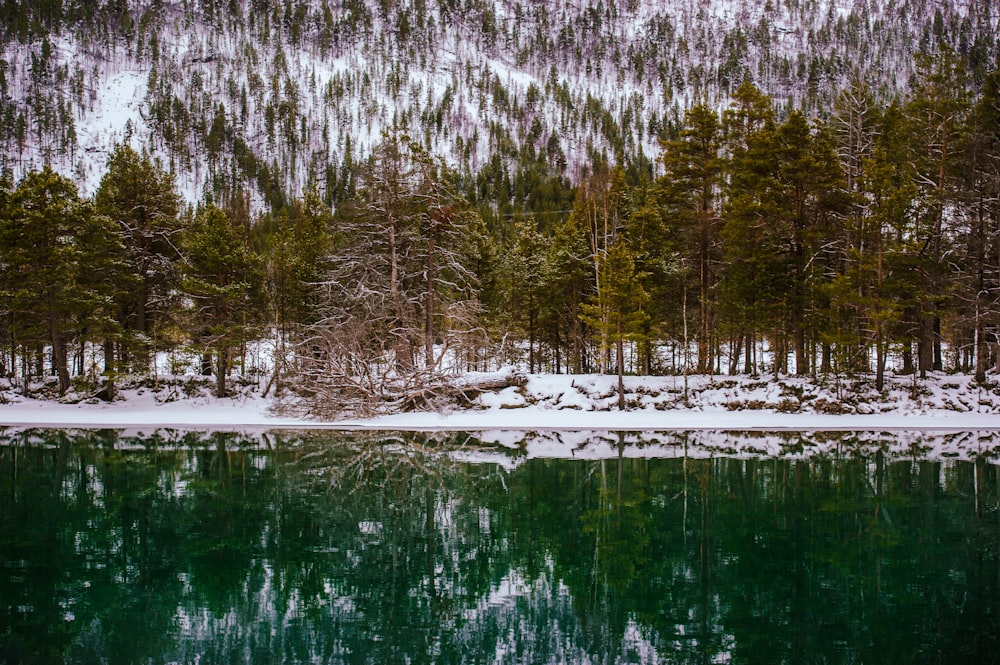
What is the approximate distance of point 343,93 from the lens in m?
162

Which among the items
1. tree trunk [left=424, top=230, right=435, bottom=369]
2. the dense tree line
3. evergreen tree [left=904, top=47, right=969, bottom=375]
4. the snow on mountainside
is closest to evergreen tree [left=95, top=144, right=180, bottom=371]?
the dense tree line

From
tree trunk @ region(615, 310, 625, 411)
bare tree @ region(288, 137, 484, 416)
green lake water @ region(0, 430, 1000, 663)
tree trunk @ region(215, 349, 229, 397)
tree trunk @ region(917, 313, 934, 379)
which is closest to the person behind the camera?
green lake water @ region(0, 430, 1000, 663)

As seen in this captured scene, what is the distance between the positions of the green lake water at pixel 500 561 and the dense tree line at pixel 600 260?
1160 centimetres

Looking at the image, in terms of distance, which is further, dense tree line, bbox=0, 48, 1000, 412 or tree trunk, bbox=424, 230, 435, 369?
tree trunk, bbox=424, 230, 435, 369

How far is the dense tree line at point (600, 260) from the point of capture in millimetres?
28062

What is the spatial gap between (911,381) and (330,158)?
402ft

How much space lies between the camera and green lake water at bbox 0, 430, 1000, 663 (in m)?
7.07

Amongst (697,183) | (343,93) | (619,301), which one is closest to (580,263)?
(619,301)

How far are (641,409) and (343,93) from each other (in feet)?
498

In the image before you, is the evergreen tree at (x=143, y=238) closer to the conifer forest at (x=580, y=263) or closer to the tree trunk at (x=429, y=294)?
the conifer forest at (x=580, y=263)

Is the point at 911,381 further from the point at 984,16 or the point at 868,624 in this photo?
the point at 984,16

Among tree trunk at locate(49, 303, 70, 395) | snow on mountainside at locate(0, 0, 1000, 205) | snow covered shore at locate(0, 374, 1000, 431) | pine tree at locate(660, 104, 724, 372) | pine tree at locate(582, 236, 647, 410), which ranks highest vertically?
snow on mountainside at locate(0, 0, 1000, 205)

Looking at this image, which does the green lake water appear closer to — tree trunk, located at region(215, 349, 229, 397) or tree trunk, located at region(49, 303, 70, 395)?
tree trunk, located at region(215, 349, 229, 397)

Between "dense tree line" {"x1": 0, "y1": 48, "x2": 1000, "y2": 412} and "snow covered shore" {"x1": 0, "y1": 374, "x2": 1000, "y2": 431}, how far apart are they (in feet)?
5.23
